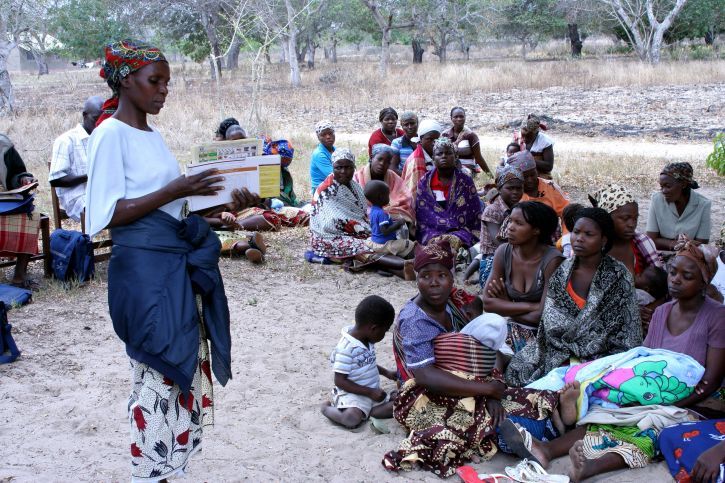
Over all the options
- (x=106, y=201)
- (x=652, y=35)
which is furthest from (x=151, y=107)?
(x=652, y=35)

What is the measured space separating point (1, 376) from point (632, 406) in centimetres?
364

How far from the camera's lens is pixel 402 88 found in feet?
77.7

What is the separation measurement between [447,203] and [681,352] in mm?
3498

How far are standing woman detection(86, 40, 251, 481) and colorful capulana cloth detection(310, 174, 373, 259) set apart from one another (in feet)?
13.6

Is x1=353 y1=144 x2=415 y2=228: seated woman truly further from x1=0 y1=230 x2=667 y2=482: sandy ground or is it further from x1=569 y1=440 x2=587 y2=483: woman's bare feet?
x1=569 y1=440 x2=587 y2=483: woman's bare feet

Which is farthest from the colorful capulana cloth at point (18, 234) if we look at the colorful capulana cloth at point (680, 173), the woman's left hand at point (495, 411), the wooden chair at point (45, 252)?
the colorful capulana cloth at point (680, 173)

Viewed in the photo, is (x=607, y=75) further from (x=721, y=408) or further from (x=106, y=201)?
(x=106, y=201)

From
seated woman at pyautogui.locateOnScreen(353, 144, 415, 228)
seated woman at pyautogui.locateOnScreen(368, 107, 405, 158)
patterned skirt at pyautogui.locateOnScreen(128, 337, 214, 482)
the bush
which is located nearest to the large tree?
the bush

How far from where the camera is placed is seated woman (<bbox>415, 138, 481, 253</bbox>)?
6848mm

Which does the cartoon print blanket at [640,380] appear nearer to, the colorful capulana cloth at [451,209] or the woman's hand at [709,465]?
the woman's hand at [709,465]

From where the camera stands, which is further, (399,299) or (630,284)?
(399,299)

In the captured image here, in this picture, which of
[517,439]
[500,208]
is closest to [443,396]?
[517,439]

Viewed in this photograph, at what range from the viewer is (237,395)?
429cm

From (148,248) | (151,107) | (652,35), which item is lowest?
(148,248)
